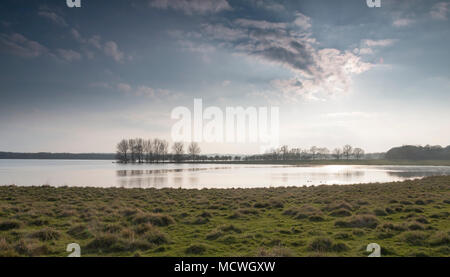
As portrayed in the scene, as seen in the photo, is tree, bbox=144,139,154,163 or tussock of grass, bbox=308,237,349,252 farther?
tree, bbox=144,139,154,163

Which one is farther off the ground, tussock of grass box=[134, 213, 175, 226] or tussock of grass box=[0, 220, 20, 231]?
tussock of grass box=[0, 220, 20, 231]

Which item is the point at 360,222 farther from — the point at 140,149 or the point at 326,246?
the point at 140,149

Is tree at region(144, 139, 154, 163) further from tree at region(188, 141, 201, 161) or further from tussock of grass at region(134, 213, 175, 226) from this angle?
tussock of grass at region(134, 213, 175, 226)

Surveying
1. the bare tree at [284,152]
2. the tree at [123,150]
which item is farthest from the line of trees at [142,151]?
the bare tree at [284,152]

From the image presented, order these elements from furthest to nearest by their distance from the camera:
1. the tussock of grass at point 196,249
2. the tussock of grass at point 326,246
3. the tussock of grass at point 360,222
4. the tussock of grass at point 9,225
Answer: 1. the tussock of grass at point 360,222
2. the tussock of grass at point 9,225
3. the tussock of grass at point 326,246
4. the tussock of grass at point 196,249

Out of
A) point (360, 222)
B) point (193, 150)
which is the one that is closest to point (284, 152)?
point (193, 150)

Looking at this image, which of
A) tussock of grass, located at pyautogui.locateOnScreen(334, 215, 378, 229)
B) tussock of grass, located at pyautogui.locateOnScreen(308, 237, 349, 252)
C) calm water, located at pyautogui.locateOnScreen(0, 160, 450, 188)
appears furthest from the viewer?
calm water, located at pyautogui.locateOnScreen(0, 160, 450, 188)

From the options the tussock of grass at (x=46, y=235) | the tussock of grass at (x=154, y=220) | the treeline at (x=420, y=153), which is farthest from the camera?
the treeline at (x=420, y=153)

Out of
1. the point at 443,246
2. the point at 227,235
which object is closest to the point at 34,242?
the point at 227,235

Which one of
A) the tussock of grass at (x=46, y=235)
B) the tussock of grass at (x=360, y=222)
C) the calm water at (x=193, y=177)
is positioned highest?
the tussock of grass at (x=46, y=235)

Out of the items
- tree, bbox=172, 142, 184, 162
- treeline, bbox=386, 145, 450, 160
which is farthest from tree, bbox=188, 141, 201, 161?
treeline, bbox=386, 145, 450, 160

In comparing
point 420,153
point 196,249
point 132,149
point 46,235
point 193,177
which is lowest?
point 193,177

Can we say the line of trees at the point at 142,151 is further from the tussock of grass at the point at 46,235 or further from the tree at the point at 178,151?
the tussock of grass at the point at 46,235
